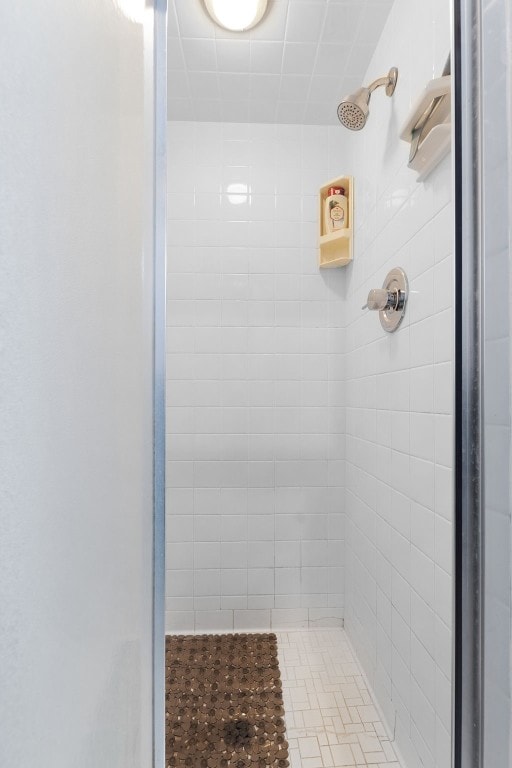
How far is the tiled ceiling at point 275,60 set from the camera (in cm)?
143

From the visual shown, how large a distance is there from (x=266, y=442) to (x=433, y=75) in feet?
4.69

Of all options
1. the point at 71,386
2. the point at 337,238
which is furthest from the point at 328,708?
the point at 337,238

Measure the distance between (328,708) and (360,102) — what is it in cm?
195

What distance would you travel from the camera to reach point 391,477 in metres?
1.41

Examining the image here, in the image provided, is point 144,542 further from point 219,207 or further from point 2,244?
point 219,207

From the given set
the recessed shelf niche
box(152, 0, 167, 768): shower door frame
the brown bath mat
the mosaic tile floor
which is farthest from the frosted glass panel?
the recessed shelf niche

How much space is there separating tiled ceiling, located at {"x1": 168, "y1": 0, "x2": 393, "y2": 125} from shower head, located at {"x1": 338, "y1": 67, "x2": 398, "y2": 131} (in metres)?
0.24

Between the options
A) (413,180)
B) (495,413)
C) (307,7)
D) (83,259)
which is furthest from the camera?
(307,7)

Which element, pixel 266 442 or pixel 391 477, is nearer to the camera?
pixel 391 477

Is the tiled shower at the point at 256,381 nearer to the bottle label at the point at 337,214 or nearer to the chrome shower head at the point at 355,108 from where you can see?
the bottle label at the point at 337,214

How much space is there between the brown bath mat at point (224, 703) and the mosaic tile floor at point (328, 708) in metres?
0.05

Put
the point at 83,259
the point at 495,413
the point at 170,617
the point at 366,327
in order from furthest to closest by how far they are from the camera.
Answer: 1. the point at 170,617
2. the point at 366,327
3. the point at 495,413
4. the point at 83,259

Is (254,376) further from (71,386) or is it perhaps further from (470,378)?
(71,386)

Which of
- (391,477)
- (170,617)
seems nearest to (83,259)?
(391,477)
